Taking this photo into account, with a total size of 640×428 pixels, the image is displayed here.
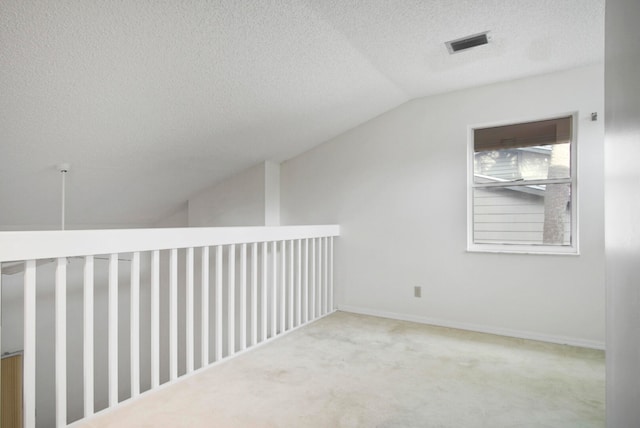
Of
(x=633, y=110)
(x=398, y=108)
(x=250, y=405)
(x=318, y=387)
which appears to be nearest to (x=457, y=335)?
(x=318, y=387)

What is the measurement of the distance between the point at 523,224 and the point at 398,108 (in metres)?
1.63

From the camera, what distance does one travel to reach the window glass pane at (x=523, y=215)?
3.08 m

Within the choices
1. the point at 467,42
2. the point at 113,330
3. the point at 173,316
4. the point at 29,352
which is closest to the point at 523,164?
the point at 467,42

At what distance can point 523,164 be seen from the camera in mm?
3242

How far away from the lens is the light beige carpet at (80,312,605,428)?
6.04ft

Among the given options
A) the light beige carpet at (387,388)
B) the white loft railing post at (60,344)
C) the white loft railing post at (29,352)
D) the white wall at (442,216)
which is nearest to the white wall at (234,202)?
the white wall at (442,216)

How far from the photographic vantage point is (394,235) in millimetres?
3736

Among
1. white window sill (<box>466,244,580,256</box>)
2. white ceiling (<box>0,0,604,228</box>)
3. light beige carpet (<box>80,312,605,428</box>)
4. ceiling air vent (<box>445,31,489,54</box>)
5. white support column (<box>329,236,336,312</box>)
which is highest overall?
ceiling air vent (<box>445,31,489,54</box>)

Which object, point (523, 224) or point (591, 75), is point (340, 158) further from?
point (591, 75)

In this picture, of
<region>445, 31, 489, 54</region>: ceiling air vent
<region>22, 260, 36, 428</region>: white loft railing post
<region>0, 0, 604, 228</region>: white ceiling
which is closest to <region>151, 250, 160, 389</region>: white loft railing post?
<region>22, 260, 36, 428</region>: white loft railing post

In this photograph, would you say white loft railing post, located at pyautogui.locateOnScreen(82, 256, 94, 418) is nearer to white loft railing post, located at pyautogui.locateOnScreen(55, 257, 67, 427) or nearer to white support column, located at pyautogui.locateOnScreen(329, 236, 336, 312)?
white loft railing post, located at pyautogui.locateOnScreen(55, 257, 67, 427)

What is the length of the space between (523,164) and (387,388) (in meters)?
2.32

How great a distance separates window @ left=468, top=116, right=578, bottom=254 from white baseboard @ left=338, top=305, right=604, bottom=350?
71 cm

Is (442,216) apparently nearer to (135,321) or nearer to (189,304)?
(189,304)
